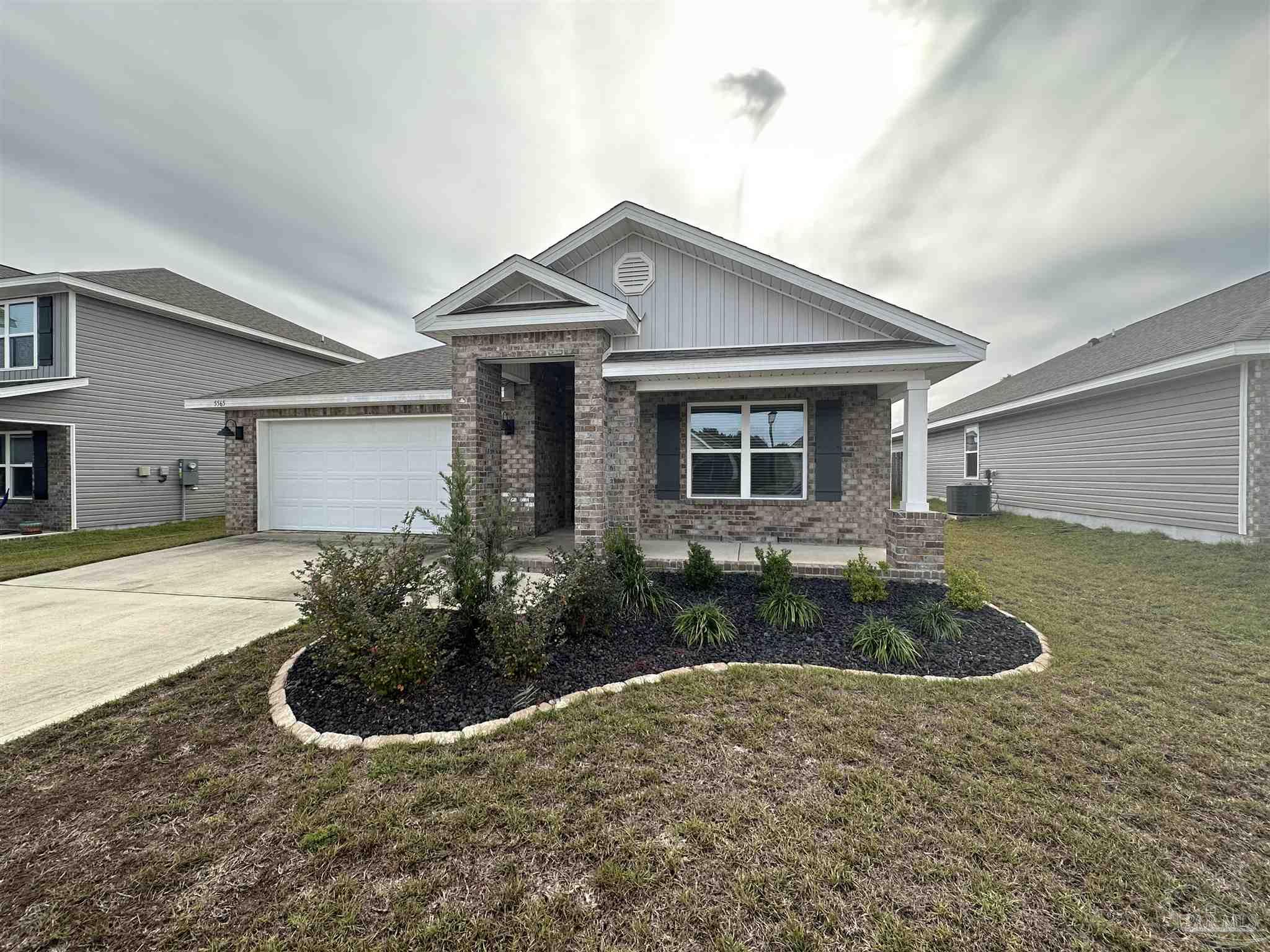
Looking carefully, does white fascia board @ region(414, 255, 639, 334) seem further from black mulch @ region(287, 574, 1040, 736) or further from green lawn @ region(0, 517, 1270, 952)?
green lawn @ region(0, 517, 1270, 952)

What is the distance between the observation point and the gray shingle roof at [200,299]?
12.9 meters

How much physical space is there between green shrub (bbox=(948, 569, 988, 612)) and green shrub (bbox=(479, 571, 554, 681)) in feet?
15.1

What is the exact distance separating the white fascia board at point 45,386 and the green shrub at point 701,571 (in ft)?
48.5

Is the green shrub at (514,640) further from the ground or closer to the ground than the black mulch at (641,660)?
further from the ground

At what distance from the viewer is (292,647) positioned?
14.7 ft

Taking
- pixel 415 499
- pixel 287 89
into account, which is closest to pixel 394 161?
pixel 287 89

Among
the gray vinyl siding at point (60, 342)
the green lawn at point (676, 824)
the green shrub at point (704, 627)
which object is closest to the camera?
the green lawn at point (676, 824)

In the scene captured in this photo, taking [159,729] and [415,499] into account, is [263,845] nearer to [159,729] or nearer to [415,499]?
[159,729]

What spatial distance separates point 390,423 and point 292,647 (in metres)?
6.57

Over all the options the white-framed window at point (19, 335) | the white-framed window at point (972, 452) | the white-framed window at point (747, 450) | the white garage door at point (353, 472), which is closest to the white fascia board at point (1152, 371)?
the white-framed window at point (972, 452)

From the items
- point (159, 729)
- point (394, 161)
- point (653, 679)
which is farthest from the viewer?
point (394, 161)

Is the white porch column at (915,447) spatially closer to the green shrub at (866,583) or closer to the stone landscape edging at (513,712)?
the green shrub at (866,583)

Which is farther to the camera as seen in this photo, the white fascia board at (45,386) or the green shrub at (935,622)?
the white fascia board at (45,386)

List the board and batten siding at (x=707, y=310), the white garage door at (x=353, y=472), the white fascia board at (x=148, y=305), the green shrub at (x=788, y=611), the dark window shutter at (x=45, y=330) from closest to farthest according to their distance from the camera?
the green shrub at (x=788, y=611) < the board and batten siding at (x=707, y=310) < the white garage door at (x=353, y=472) < the white fascia board at (x=148, y=305) < the dark window shutter at (x=45, y=330)
